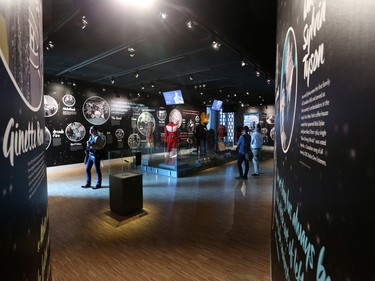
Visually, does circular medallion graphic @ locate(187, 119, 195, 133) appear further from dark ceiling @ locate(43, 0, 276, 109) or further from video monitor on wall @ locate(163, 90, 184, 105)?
dark ceiling @ locate(43, 0, 276, 109)

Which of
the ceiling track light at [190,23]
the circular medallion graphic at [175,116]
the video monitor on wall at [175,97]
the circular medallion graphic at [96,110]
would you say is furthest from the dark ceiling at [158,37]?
the circular medallion graphic at [175,116]

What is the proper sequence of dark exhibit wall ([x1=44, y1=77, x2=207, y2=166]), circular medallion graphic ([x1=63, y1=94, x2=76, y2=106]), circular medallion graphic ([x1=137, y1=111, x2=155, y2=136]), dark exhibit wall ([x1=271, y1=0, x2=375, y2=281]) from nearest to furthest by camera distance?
dark exhibit wall ([x1=271, y1=0, x2=375, y2=281]), dark exhibit wall ([x1=44, y1=77, x2=207, y2=166]), circular medallion graphic ([x1=63, y1=94, x2=76, y2=106]), circular medallion graphic ([x1=137, y1=111, x2=155, y2=136])

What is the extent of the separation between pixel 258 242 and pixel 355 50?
125 inches

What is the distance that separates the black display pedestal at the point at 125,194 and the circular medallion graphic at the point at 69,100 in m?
6.12

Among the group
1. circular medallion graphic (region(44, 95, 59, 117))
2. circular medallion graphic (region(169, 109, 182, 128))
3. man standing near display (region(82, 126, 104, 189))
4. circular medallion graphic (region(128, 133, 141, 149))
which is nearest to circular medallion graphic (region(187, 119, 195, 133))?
circular medallion graphic (region(169, 109, 182, 128))

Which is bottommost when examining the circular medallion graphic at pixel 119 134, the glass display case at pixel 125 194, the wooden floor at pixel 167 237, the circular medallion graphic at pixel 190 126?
the wooden floor at pixel 167 237

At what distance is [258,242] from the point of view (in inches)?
125

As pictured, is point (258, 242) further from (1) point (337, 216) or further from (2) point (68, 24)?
(2) point (68, 24)

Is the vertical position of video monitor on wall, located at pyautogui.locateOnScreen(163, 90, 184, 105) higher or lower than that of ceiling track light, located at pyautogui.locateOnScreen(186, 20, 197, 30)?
lower

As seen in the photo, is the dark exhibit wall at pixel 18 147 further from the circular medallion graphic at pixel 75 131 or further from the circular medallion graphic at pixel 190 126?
the circular medallion graphic at pixel 190 126

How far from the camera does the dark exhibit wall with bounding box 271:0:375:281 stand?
529 mm

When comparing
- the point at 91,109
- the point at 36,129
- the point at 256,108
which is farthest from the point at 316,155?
the point at 256,108

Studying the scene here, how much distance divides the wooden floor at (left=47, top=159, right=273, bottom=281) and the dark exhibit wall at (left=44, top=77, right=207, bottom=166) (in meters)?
3.71

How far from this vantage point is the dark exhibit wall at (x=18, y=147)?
776mm
